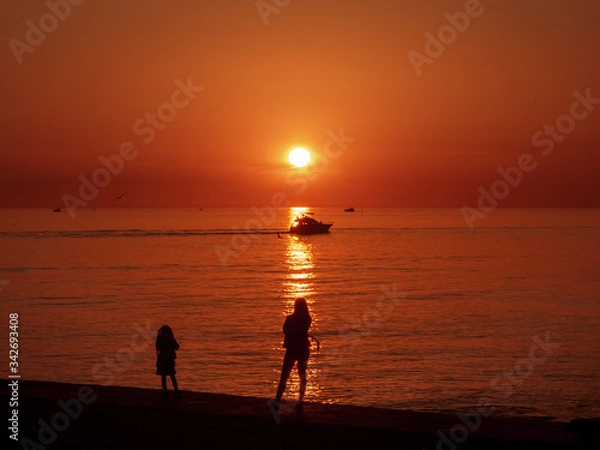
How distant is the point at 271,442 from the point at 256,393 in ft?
38.2

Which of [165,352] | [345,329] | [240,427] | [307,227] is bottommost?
[240,427]

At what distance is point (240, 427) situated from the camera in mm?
11594

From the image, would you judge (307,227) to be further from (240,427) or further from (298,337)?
(240,427)

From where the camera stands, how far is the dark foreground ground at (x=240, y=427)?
34.7ft

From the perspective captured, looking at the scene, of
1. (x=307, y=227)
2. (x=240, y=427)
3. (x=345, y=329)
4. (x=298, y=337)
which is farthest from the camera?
(x=307, y=227)

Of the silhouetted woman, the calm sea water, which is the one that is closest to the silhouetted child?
the silhouetted woman

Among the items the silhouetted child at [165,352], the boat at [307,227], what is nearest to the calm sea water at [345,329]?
the silhouetted child at [165,352]

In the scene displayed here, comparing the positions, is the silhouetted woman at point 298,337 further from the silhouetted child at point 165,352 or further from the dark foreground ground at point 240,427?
the silhouetted child at point 165,352

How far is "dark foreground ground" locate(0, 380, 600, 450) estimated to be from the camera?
10.6 metres

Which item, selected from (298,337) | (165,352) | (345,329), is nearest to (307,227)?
(345,329)

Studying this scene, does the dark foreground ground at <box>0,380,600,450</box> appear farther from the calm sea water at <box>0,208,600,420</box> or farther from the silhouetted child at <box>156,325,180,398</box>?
the calm sea water at <box>0,208,600,420</box>

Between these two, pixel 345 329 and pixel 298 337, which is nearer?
pixel 298 337

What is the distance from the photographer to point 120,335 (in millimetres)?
34469

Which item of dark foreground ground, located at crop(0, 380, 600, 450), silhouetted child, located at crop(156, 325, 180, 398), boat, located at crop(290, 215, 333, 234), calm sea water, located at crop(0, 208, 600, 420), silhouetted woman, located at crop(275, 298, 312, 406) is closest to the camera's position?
dark foreground ground, located at crop(0, 380, 600, 450)
